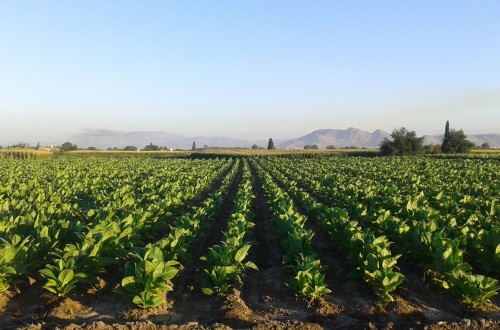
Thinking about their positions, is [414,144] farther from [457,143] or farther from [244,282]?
[244,282]

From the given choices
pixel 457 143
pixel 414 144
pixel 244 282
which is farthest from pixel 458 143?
pixel 244 282

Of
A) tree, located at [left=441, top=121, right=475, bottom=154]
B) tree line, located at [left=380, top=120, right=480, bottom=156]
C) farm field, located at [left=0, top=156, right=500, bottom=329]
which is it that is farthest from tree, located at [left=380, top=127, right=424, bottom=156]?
farm field, located at [left=0, top=156, right=500, bottom=329]

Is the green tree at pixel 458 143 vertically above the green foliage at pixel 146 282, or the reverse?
the green tree at pixel 458 143

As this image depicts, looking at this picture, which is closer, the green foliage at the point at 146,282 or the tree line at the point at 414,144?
the green foliage at the point at 146,282

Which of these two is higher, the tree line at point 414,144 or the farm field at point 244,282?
the tree line at point 414,144

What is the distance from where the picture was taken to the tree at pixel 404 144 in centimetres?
6525

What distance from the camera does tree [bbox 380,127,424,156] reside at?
214 feet

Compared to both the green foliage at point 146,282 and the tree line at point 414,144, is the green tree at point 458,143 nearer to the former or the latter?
the tree line at point 414,144

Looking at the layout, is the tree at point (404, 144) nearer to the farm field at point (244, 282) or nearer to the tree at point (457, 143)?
the tree at point (457, 143)

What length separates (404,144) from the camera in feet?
214

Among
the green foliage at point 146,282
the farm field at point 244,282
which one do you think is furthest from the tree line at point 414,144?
the green foliage at point 146,282

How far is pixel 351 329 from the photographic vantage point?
190 inches

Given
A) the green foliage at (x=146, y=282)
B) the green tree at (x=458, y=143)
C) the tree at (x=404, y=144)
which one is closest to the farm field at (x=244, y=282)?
the green foliage at (x=146, y=282)

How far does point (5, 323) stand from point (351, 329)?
4.53m
